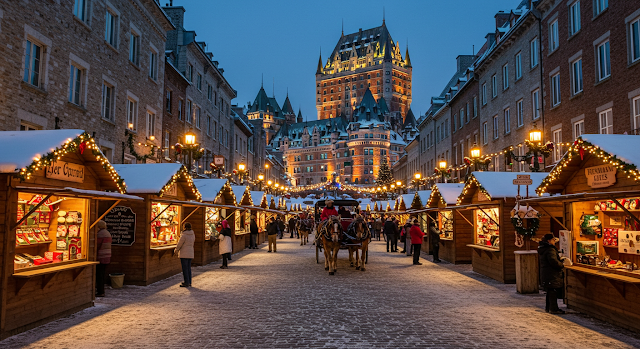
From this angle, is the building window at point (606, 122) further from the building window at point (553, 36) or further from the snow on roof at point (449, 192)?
the snow on roof at point (449, 192)

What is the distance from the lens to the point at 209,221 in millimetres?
21953

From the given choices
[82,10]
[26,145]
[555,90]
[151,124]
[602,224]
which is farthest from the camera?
[151,124]

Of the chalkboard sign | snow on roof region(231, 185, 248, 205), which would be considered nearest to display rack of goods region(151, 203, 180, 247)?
the chalkboard sign

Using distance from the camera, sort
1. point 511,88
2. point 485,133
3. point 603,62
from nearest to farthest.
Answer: point 603,62 < point 511,88 < point 485,133

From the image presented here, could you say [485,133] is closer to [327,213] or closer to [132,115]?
[327,213]

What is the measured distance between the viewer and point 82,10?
65.3ft

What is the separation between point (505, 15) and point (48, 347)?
39.7 metres

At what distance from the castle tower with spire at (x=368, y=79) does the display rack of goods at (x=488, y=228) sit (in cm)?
15813

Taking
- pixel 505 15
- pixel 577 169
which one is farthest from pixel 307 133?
pixel 577 169

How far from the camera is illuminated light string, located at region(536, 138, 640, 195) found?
8680 millimetres

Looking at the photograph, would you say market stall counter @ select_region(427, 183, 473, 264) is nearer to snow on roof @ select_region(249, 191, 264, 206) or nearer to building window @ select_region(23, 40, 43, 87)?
snow on roof @ select_region(249, 191, 264, 206)

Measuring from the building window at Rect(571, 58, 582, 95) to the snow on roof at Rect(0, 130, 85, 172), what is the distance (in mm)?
21347

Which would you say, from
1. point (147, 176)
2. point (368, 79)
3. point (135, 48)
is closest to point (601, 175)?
point (147, 176)

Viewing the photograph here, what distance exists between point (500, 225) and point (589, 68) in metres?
10.4
